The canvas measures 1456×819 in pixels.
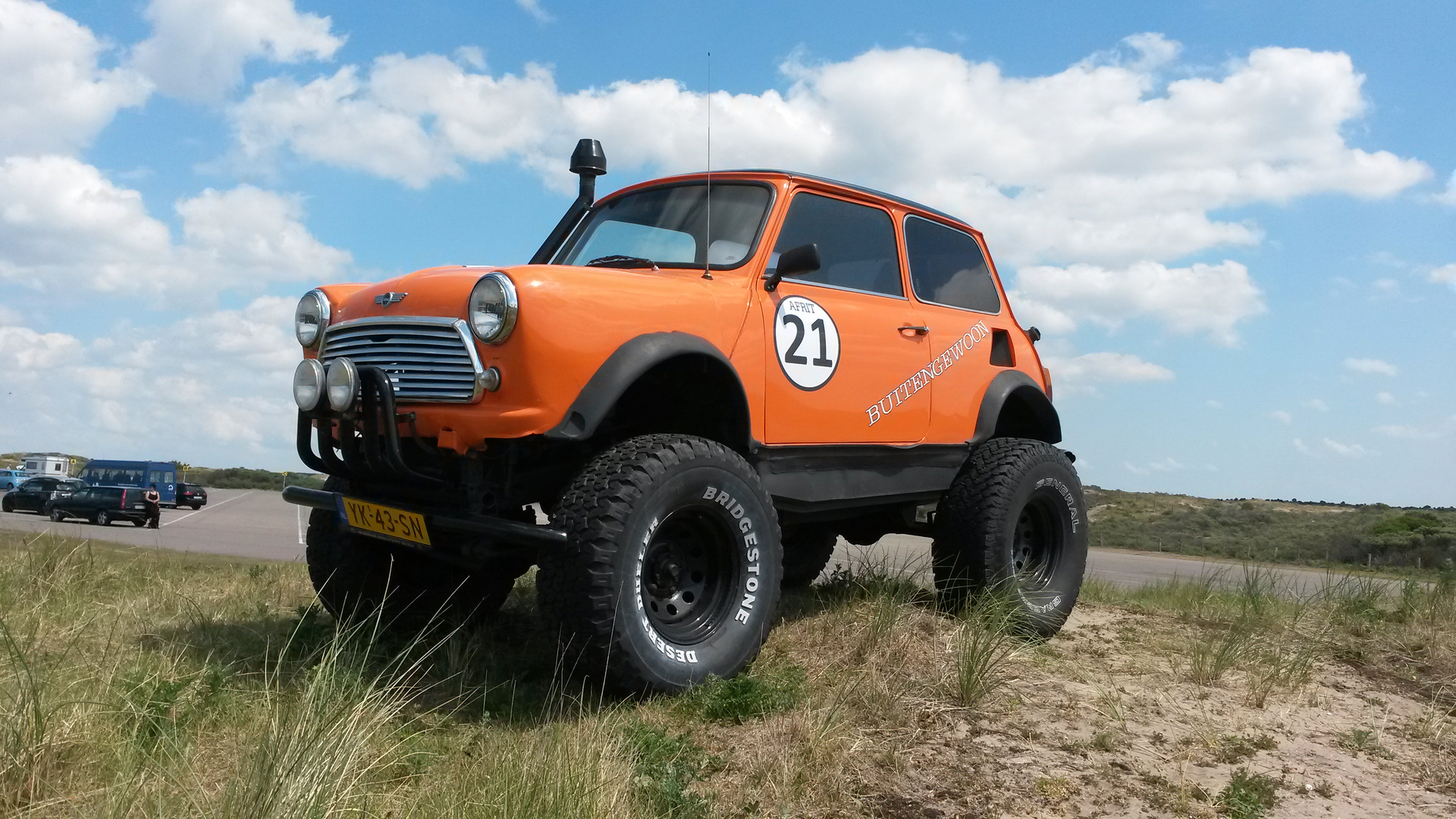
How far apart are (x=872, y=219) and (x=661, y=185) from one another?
110 centimetres

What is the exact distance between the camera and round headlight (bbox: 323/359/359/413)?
3.86 m

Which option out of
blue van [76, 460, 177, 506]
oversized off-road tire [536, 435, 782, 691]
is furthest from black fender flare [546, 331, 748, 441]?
blue van [76, 460, 177, 506]

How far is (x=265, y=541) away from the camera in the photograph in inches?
871

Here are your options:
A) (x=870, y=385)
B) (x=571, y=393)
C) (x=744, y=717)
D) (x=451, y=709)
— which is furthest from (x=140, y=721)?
(x=870, y=385)

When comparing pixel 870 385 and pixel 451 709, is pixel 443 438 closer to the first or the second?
pixel 451 709

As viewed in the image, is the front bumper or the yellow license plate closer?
the front bumper

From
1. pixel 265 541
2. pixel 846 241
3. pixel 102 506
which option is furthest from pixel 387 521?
pixel 102 506

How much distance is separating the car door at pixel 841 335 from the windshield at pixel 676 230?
0.55 feet

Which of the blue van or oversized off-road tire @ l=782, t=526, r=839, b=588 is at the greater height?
oversized off-road tire @ l=782, t=526, r=839, b=588

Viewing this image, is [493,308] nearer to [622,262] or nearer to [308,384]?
[308,384]

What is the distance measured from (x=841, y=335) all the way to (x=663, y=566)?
4.79 feet

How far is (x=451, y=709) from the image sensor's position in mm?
3875

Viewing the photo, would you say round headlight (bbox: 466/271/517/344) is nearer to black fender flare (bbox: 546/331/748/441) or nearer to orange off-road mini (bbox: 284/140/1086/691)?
orange off-road mini (bbox: 284/140/1086/691)

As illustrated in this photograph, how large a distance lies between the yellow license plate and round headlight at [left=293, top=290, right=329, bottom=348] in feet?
3.06
